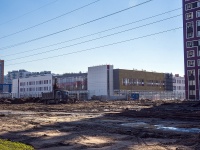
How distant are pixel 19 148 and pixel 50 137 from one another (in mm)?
3303

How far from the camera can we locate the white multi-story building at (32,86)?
128500 mm

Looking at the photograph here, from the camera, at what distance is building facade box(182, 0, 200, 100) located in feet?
261

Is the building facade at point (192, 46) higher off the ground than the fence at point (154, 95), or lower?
higher

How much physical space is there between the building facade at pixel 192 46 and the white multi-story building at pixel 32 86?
6215 cm

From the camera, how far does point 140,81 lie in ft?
392

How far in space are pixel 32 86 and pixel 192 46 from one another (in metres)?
79.6

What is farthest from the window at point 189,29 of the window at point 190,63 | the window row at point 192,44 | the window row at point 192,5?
the window at point 190,63

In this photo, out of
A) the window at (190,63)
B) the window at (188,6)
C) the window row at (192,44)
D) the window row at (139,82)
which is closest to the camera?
the window row at (192,44)

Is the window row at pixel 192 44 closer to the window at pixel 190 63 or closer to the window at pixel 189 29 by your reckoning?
the window at pixel 189 29

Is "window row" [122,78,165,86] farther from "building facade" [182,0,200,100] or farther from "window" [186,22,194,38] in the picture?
"window" [186,22,194,38]

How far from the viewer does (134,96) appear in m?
96.1

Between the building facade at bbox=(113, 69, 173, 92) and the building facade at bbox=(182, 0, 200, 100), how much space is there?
33.1m

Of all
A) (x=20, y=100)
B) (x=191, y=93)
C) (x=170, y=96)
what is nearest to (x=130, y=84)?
(x=170, y=96)

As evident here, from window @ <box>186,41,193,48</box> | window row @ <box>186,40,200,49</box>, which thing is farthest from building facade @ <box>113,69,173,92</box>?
window row @ <box>186,40,200,49</box>
